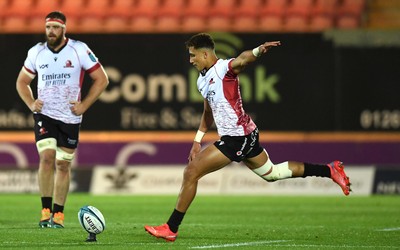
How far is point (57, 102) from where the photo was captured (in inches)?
434

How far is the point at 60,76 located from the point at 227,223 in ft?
8.01

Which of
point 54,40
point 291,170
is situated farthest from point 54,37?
point 291,170

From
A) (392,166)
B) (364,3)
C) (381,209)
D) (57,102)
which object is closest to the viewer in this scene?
(57,102)

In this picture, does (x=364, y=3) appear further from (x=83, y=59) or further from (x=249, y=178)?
(x=83, y=59)

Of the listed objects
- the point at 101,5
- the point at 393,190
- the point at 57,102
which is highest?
the point at 101,5

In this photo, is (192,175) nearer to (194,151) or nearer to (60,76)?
(194,151)

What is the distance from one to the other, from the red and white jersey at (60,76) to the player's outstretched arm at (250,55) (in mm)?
2462

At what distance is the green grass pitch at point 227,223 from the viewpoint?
9047mm

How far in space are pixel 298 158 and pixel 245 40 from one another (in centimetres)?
229

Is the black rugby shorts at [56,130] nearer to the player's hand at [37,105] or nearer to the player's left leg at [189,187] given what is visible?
the player's hand at [37,105]

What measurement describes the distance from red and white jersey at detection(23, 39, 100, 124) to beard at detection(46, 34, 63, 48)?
3.0 inches

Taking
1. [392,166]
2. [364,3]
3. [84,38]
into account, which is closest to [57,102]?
[84,38]

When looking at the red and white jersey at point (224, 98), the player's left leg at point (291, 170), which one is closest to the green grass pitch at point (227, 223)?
the player's left leg at point (291, 170)

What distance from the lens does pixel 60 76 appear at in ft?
36.2
